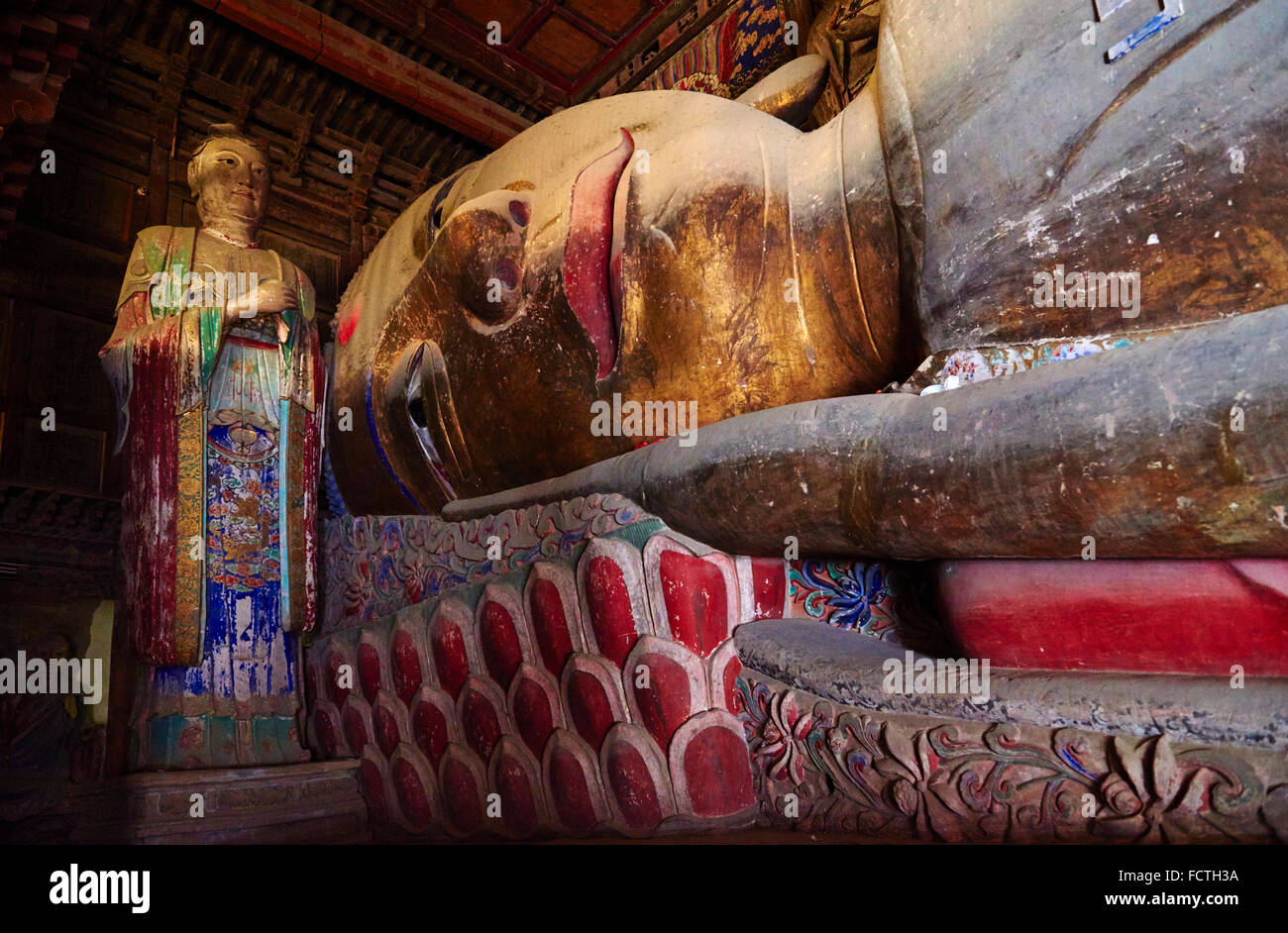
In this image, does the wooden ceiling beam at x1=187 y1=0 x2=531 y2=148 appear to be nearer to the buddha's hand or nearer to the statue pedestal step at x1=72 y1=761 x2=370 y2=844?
the buddha's hand

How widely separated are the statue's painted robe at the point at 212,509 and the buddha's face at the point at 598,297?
45 cm

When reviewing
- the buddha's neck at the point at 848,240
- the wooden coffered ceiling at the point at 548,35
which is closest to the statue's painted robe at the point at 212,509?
the buddha's neck at the point at 848,240

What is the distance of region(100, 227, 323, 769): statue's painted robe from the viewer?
2.64 meters

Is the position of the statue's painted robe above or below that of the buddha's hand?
below

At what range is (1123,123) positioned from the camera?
1344 mm

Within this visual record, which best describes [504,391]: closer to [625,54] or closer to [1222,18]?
[1222,18]

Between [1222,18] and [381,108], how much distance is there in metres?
4.87

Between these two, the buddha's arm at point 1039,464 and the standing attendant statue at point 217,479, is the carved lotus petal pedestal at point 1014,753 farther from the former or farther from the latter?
the standing attendant statue at point 217,479

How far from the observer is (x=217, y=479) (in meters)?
2.84

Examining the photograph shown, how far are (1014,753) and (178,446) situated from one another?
257 centimetres

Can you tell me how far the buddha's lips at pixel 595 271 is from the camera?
209cm

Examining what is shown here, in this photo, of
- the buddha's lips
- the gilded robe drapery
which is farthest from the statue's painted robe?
the buddha's lips

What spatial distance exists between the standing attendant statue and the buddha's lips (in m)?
1.34

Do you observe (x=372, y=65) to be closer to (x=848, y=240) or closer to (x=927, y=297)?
(x=848, y=240)
